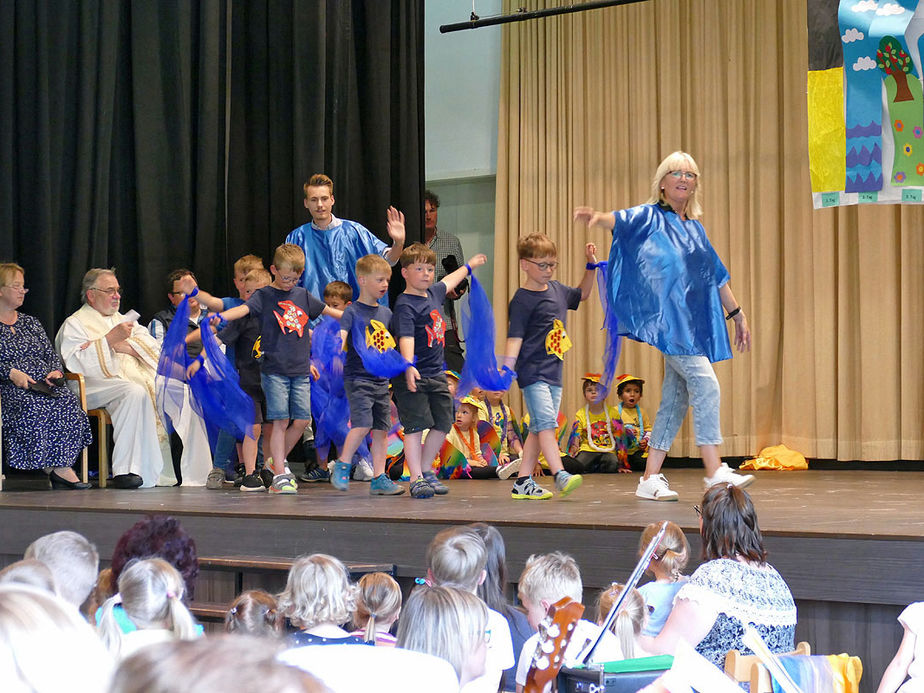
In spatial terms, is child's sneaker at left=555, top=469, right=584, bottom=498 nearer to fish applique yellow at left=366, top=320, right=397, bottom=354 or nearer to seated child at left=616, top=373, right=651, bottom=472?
fish applique yellow at left=366, top=320, right=397, bottom=354

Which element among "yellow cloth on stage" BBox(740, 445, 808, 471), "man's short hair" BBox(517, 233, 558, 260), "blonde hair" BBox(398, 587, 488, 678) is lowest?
"yellow cloth on stage" BBox(740, 445, 808, 471)

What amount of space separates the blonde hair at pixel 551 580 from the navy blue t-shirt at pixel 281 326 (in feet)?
10.1

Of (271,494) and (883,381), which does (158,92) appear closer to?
(271,494)

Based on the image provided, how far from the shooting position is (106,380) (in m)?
5.76

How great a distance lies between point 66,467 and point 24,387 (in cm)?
49

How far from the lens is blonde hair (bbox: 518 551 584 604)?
231cm

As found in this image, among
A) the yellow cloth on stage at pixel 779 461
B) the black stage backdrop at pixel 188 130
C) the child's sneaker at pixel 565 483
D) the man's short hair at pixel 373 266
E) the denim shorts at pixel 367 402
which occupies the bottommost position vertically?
the yellow cloth on stage at pixel 779 461

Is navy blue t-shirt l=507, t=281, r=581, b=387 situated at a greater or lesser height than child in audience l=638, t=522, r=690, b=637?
greater

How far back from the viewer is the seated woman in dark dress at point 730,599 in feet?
7.38

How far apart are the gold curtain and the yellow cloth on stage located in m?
0.18

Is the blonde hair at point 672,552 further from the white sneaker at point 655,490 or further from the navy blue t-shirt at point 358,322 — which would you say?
the navy blue t-shirt at point 358,322

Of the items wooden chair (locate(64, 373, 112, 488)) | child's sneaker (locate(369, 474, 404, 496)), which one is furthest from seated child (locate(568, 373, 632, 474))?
wooden chair (locate(64, 373, 112, 488))

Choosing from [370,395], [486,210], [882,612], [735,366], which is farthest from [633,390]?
[882,612]

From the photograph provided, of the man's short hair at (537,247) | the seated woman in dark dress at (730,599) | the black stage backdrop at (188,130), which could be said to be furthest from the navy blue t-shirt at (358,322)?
the seated woman in dark dress at (730,599)
